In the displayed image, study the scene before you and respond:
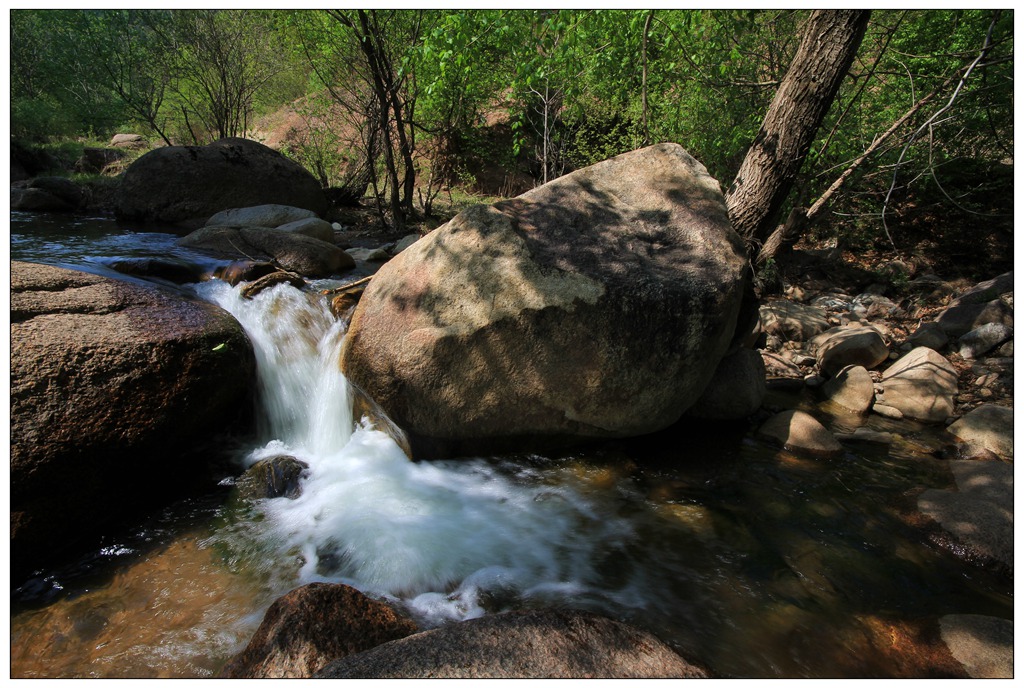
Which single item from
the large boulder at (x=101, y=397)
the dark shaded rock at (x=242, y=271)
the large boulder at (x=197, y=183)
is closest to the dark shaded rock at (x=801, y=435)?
the large boulder at (x=101, y=397)

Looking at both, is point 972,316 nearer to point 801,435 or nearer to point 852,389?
point 852,389

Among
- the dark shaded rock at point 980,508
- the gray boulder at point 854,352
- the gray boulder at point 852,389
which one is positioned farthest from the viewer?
the gray boulder at point 854,352

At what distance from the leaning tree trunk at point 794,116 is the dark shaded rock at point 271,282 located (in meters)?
5.11

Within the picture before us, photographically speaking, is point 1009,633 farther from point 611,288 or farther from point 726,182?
point 726,182

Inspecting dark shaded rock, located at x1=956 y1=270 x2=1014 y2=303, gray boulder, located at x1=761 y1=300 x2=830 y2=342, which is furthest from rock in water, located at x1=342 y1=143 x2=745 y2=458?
dark shaded rock, located at x1=956 y1=270 x2=1014 y2=303

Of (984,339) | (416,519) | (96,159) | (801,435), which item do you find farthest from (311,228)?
(96,159)

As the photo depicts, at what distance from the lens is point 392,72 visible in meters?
11.4

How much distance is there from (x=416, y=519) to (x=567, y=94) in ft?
25.0

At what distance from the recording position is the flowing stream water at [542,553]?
2.87 metres

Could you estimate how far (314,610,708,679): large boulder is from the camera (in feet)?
6.42

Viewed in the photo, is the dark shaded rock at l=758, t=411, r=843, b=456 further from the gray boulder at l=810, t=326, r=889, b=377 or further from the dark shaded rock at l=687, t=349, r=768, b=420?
the gray boulder at l=810, t=326, r=889, b=377

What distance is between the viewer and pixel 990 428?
4918 mm

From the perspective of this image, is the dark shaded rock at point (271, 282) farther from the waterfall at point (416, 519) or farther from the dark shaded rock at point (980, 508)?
the dark shaded rock at point (980, 508)

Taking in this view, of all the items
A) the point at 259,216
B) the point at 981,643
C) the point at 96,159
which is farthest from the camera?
the point at 96,159
